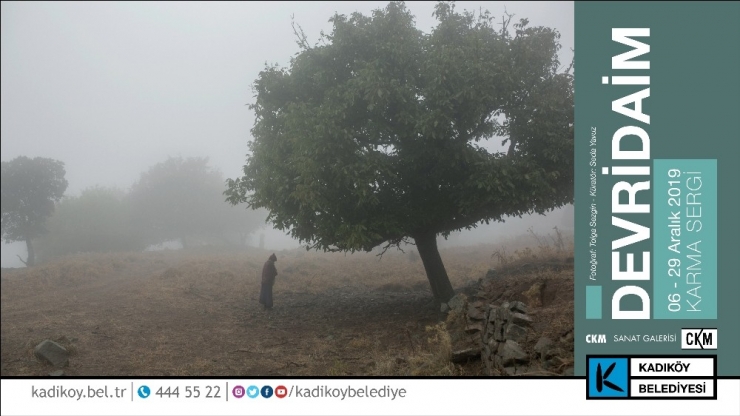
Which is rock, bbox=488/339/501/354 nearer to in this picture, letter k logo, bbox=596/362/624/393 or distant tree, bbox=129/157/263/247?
letter k logo, bbox=596/362/624/393

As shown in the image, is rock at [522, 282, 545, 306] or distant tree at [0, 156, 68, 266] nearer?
rock at [522, 282, 545, 306]

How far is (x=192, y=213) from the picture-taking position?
48125 millimetres

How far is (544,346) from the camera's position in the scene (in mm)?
6848

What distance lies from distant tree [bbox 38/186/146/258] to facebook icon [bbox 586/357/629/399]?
38.9 metres

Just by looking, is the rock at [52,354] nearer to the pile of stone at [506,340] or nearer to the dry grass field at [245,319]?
the dry grass field at [245,319]

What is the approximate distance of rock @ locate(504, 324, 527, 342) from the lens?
24.3 ft

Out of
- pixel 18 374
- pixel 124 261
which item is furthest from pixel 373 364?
pixel 124 261

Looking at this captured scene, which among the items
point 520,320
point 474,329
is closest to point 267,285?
point 474,329

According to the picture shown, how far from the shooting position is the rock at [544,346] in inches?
264

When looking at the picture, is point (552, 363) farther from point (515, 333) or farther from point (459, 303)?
point (459, 303)

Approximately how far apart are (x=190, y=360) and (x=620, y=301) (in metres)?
7.67

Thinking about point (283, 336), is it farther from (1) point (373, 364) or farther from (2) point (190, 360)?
(1) point (373, 364)

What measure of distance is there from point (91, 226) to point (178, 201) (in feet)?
31.1

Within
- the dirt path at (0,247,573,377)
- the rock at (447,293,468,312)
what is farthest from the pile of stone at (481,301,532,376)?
the rock at (447,293,468,312)
